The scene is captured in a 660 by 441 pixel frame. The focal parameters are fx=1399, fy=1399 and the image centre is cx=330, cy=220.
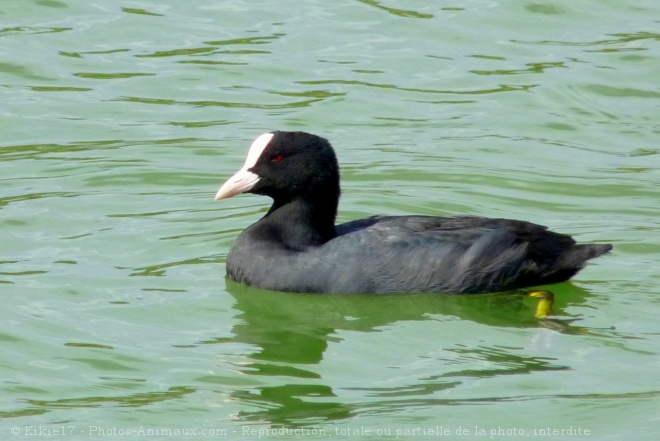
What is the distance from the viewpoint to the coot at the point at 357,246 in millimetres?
7781

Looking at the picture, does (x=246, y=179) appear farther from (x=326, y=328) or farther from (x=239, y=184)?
(x=326, y=328)

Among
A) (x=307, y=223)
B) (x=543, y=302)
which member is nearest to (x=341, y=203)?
(x=307, y=223)

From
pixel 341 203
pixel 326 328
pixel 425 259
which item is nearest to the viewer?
pixel 326 328

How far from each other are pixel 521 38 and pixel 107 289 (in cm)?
623

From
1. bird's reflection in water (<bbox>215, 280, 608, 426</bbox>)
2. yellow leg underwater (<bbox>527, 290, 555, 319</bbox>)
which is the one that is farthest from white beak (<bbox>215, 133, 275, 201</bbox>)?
yellow leg underwater (<bbox>527, 290, 555, 319</bbox>)

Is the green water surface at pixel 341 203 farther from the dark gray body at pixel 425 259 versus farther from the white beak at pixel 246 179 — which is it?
the white beak at pixel 246 179

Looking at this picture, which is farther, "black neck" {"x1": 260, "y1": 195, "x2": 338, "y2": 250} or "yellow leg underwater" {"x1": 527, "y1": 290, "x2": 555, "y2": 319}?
"black neck" {"x1": 260, "y1": 195, "x2": 338, "y2": 250}

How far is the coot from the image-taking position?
778cm

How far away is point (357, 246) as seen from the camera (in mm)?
7824

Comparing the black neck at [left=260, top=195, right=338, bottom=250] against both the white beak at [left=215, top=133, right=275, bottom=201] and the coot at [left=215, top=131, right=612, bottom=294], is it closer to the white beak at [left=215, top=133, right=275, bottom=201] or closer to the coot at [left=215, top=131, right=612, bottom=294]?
the coot at [left=215, top=131, right=612, bottom=294]

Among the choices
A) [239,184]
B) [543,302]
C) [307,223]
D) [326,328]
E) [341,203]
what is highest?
[239,184]

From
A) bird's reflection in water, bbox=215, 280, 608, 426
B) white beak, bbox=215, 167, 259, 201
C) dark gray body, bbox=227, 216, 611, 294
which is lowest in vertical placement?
bird's reflection in water, bbox=215, 280, 608, 426

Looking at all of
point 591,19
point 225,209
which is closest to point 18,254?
point 225,209

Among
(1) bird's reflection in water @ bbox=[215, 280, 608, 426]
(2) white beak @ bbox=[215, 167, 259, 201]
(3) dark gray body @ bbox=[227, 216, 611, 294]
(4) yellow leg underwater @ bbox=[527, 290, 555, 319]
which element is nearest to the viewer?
(1) bird's reflection in water @ bbox=[215, 280, 608, 426]
